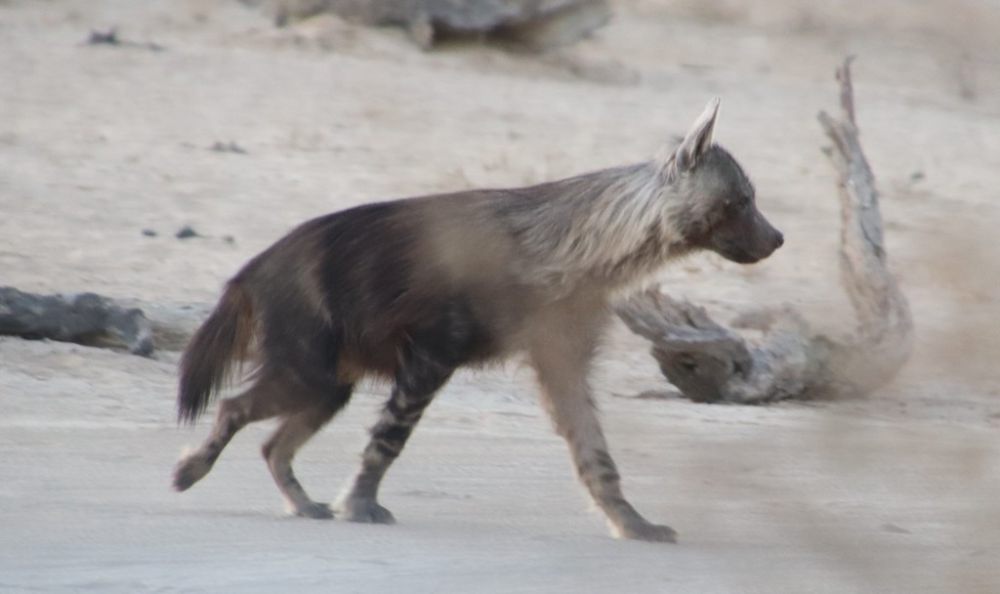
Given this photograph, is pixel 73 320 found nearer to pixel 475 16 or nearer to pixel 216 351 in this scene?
pixel 216 351

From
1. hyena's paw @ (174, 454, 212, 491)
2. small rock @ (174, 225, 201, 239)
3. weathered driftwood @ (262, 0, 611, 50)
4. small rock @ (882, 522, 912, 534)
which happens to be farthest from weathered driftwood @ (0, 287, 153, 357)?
weathered driftwood @ (262, 0, 611, 50)

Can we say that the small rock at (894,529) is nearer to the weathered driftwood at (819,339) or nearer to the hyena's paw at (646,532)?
the hyena's paw at (646,532)

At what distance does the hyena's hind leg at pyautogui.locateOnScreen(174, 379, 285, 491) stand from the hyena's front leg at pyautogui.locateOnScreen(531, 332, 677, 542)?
2.81ft

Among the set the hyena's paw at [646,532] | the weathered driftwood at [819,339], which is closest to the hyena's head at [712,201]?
the hyena's paw at [646,532]

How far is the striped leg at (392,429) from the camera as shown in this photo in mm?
5645

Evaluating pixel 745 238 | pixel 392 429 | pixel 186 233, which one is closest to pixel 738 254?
pixel 745 238

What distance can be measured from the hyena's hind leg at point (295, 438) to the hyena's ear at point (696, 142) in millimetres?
1304

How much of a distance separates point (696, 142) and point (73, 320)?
375 cm

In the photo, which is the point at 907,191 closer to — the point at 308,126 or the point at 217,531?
the point at 308,126

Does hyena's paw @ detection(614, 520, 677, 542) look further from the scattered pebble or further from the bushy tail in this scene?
the scattered pebble

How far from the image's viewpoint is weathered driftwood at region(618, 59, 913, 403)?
8.58m

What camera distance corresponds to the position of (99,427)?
7199 millimetres

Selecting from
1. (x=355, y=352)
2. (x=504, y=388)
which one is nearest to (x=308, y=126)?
(x=504, y=388)

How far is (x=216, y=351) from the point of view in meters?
6.03
